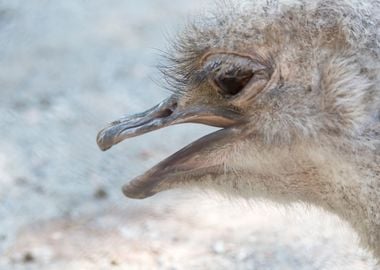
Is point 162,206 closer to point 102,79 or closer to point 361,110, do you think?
point 102,79

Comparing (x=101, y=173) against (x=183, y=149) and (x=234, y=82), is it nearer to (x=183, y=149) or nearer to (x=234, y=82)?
(x=183, y=149)

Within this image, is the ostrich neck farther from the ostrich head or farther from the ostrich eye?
the ostrich eye

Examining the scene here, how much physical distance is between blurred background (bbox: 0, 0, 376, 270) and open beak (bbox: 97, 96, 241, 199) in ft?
0.66

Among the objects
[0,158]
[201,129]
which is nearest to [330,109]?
[201,129]

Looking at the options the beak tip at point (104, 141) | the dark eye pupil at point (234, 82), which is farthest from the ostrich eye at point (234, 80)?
the beak tip at point (104, 141)

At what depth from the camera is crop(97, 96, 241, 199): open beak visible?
6.75 feet

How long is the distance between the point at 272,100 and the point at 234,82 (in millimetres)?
88

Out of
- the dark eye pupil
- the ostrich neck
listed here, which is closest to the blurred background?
the ostrich neck

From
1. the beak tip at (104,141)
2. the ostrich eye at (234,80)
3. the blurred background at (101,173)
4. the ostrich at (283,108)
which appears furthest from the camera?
the blurred background at (101,173)

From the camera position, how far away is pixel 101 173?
3744mm

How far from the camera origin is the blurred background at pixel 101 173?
10.2 feet

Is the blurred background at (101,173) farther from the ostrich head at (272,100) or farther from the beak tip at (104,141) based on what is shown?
the beak tip at (104,141)

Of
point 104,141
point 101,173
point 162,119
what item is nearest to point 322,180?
point 162,119

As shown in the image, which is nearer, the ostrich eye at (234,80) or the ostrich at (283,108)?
the ostrich at (283,108)
